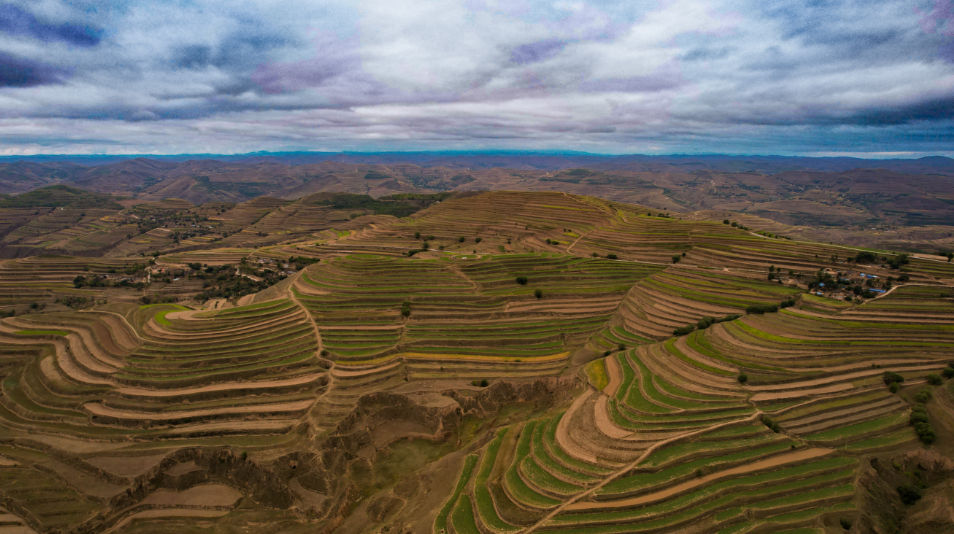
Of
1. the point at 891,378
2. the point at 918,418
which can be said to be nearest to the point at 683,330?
the point at 891,378

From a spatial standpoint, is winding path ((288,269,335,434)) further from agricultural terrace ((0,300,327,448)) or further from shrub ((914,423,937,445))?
shrub ((914,423,937,445))

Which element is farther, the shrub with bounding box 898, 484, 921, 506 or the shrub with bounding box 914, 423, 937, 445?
the shrub with bounding box 914, 423, 937, 445

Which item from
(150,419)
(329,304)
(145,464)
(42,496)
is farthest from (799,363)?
(42,496)

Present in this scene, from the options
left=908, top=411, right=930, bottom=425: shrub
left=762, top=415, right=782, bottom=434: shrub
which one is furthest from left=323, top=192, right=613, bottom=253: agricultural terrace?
left=908, top=411, right=930, bottom=425: shrub

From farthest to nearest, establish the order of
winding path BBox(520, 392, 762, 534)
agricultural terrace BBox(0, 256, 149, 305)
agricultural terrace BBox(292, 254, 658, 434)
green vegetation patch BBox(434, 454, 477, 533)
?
agricultural terrace BBox(0, 256, 149, 305)
agricultural terrace BBox(292, 254, 658, 434)
green vegetation patch BBox(434, 454, 477, 533)
winding path BBox(520, 392, 762, 534)

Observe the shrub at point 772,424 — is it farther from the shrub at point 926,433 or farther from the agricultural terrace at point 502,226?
the agricultural terrace at point 502,226

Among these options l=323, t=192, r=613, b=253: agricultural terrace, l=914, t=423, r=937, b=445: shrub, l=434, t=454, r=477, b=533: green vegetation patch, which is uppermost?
l=323, t=192, r=613, b=253: agricultural terrace

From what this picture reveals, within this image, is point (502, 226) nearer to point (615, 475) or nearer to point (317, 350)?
point (317, 350)
